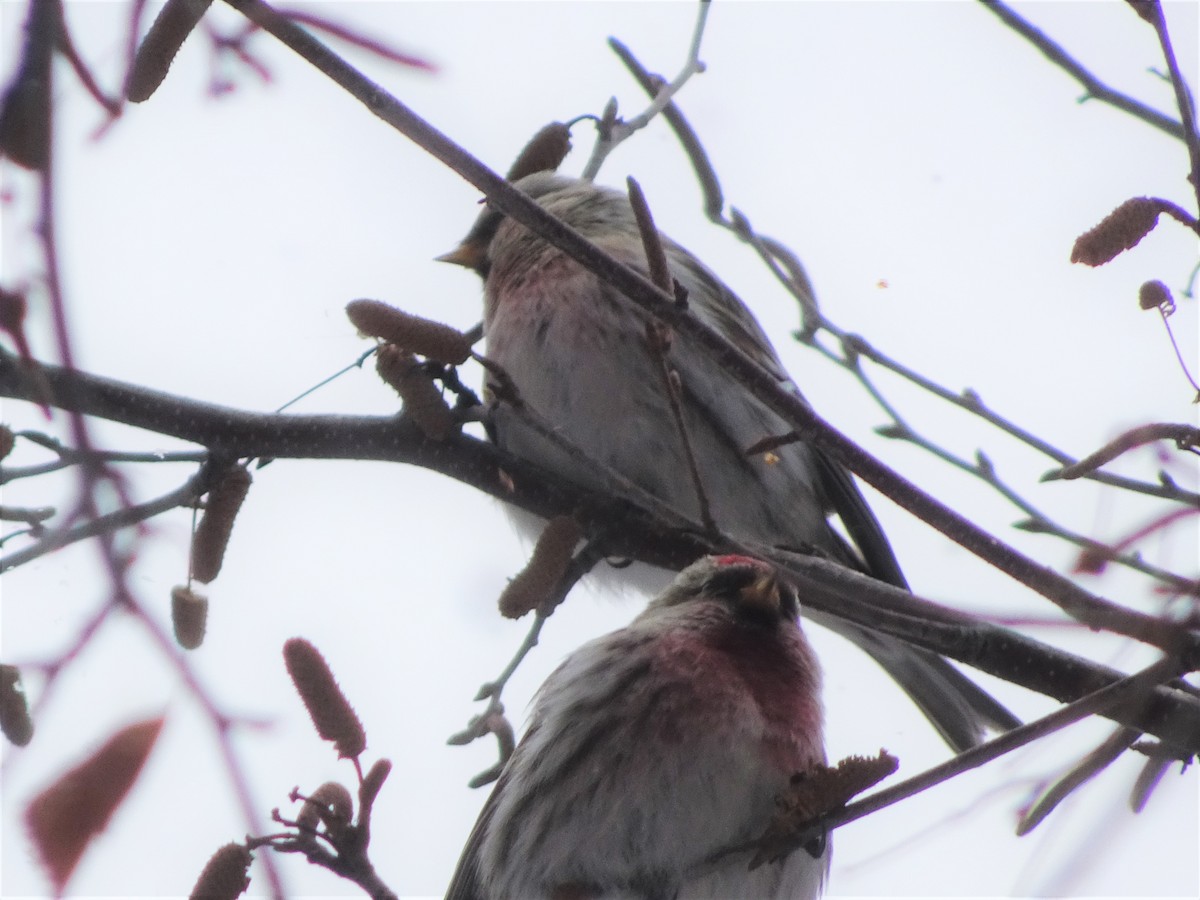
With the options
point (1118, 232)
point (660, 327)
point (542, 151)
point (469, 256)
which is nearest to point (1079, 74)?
point (1118, 232)

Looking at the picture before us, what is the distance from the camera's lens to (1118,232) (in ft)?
5.49

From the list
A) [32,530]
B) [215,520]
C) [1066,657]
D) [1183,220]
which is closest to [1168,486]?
[1183,220]

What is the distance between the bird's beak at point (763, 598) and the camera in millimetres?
2994

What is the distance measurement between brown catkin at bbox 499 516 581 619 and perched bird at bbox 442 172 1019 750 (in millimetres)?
1123

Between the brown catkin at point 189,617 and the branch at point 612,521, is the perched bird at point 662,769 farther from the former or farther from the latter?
the brown catkin at point 189,617

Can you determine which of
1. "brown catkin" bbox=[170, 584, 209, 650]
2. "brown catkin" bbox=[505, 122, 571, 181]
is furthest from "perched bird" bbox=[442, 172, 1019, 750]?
"brown catkin" bbox=[170, 584, 209, 650]

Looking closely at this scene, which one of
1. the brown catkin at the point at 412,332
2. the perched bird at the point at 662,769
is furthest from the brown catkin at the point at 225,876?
the perched bird at the point at 662,769

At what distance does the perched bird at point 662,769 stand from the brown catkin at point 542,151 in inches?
43.1

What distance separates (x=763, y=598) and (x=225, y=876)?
65.5 inches

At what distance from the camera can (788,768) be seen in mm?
2633

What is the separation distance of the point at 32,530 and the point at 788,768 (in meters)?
1.46

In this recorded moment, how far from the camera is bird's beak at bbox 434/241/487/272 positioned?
184 inches

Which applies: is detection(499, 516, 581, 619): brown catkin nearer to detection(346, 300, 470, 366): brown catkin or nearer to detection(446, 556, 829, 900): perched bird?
detection(346, 300, 470, 366): brown catkin

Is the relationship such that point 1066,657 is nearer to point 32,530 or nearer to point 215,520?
point 215,520
